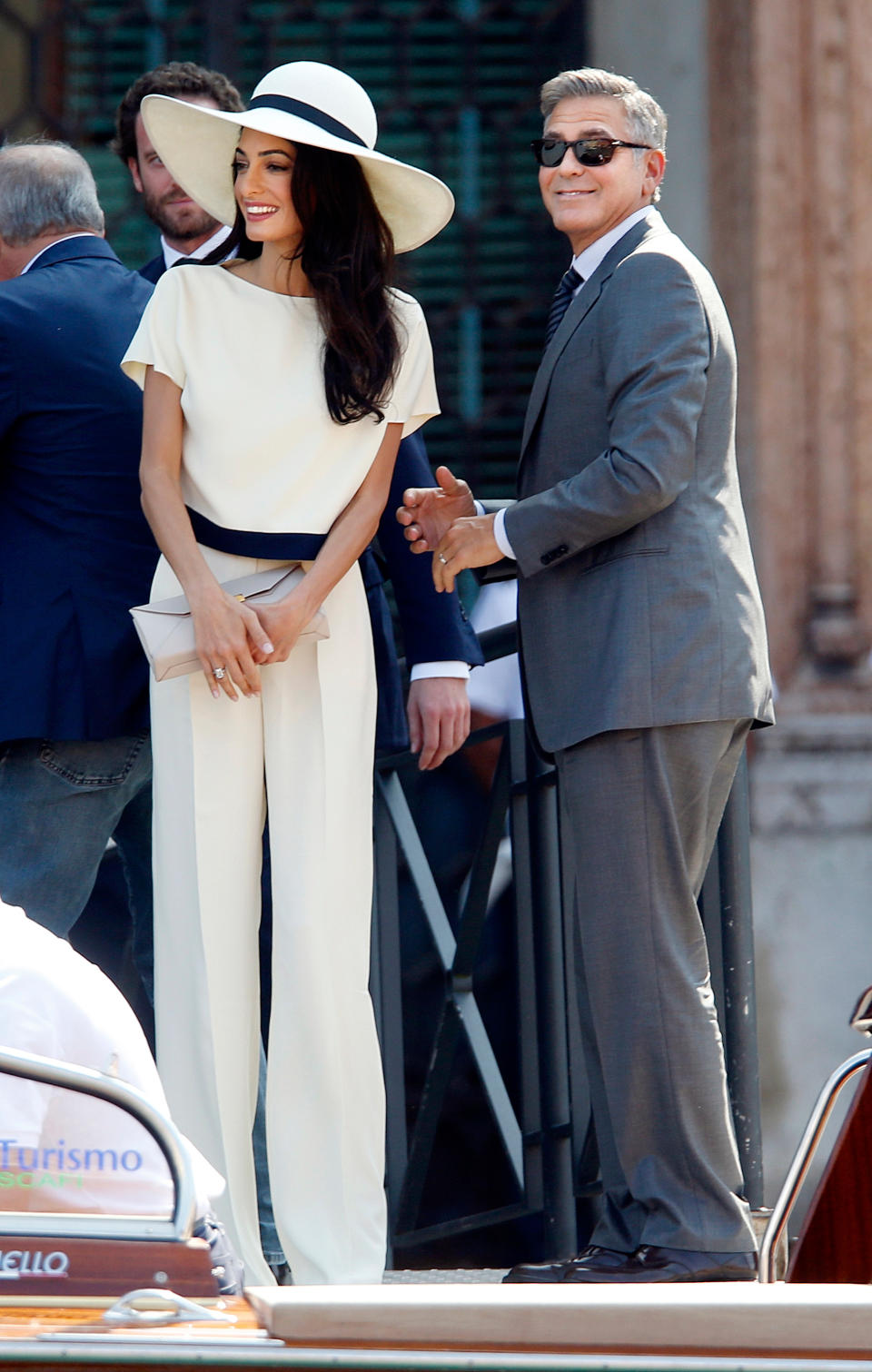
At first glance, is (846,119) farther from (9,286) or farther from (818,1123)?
(818,1123)

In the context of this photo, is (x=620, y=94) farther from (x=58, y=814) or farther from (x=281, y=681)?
(x=58, y=814)

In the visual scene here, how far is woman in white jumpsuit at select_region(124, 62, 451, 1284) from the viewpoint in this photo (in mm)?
3246

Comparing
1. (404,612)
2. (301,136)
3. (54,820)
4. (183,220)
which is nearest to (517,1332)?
(54,820)

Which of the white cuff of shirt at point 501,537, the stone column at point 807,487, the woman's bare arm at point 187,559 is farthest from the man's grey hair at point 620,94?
the stone column at point 807,487

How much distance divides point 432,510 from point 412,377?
25 centimetres

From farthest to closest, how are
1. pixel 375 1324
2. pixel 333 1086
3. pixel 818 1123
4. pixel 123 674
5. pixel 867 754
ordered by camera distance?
pixel 867 754, pixel 123 674, pixel 333 1086, pixel 818 1123, pixel 375 1324

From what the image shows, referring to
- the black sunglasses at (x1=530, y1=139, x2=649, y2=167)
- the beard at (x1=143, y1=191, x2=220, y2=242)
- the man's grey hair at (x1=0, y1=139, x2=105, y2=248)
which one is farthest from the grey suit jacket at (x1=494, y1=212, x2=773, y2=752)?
the beard at (x1=143, y1=191, x2=220, y2=242)

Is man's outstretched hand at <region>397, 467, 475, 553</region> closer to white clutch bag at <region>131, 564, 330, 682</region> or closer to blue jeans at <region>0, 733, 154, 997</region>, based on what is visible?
white clutch bag at <region>131, 564, 330, 682</region>

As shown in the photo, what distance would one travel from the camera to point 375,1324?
1989 mm

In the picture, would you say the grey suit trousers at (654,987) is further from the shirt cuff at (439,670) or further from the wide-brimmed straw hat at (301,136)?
the wide-brimmed straw hat at (301,136)

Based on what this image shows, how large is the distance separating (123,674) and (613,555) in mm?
930

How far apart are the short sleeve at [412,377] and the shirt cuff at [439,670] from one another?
0.47 metres

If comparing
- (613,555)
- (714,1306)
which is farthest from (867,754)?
(714,1306)

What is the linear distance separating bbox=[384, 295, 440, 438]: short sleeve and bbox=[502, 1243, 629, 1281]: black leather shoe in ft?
4.70
